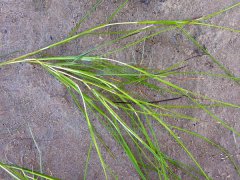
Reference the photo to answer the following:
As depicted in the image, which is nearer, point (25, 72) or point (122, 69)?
point (122, 69)

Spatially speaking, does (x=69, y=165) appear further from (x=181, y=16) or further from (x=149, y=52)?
(x=181, y=16)

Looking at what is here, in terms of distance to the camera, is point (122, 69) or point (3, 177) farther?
point (3, 177)

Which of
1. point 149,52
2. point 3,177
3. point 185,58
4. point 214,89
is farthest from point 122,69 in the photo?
point 3,177

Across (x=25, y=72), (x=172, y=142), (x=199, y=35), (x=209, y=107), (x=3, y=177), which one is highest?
(x=199, y=35)

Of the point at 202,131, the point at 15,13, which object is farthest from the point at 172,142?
the point at 15,13

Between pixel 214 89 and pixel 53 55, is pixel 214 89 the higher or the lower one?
the lower one

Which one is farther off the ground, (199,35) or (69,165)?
(199,35)
